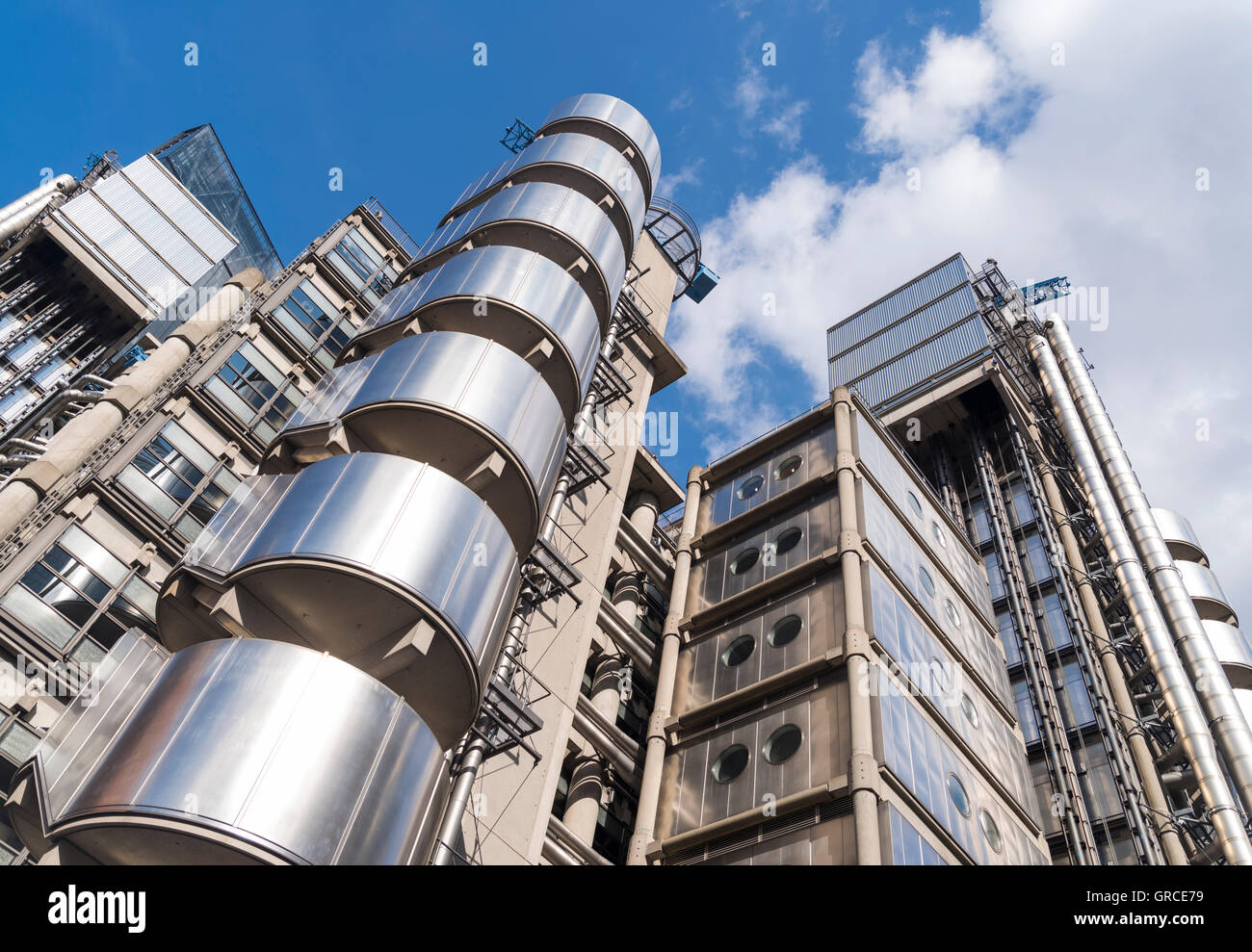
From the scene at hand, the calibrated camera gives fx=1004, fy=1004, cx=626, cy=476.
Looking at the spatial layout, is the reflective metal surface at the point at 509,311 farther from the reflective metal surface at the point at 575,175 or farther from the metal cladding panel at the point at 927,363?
the metal cladding panel at the point at 927,363

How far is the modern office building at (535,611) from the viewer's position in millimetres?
16406

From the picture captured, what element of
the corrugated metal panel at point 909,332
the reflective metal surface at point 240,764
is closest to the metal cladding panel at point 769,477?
the reflective metal surface at point 240,764

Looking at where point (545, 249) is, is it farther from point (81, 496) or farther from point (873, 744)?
point (873, 744)

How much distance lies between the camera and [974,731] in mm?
31422

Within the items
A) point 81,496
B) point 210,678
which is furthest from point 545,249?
point 210,678

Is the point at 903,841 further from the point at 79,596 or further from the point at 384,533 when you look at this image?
the point at 79,596

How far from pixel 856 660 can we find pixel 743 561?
842cm

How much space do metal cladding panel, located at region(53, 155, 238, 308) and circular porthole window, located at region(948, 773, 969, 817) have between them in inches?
1783

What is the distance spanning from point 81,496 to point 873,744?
1971 centimetres

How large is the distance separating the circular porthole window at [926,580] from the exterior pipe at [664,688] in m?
8.04

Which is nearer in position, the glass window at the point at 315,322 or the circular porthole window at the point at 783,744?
the circular porthole window at the point at 783,744

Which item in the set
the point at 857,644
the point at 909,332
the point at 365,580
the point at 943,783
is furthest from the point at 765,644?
the point at 909,332

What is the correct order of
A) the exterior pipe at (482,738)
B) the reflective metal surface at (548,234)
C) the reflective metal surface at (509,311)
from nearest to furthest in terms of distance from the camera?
the exterior pipe at (482,738)
the reflective metal surface at (509,311)
the reflective metal surface at (548,234)

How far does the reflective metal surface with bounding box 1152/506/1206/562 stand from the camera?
5728 cm
